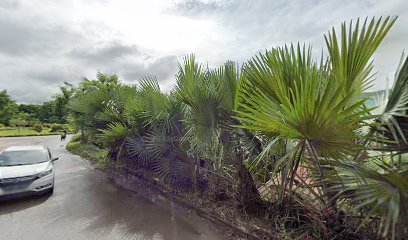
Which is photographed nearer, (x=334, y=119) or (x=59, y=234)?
(x=334, y=119)

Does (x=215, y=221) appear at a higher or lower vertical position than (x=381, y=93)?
lower

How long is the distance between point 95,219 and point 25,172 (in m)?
2.41

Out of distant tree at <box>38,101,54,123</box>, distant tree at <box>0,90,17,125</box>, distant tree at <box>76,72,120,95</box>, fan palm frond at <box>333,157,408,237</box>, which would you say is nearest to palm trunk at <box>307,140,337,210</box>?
fan palm frond at <box>333,157,408,237</box>

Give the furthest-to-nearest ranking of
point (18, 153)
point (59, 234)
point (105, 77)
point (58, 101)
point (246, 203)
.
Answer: point (58, 101)
point (105, 77)
point (18, 153)
point (246, 203)
point (59, 234)

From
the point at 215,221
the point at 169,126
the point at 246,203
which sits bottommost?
the point at 215,221

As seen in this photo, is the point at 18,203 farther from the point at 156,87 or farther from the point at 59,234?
the point at 156,87

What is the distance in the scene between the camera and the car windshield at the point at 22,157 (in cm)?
485

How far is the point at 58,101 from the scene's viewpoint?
2017 centimetres

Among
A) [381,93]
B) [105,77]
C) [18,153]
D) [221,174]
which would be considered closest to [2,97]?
[105,77]

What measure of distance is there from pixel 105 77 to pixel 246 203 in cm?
1713

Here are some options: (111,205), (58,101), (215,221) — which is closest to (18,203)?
(111,205)

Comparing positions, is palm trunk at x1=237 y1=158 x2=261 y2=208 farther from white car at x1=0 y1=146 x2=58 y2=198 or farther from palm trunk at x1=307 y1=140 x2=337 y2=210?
white car at x1=0 y1=146 x2=58 y2=198

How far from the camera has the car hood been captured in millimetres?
4207

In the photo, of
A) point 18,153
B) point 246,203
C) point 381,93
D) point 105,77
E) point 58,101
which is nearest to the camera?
point 381,93
